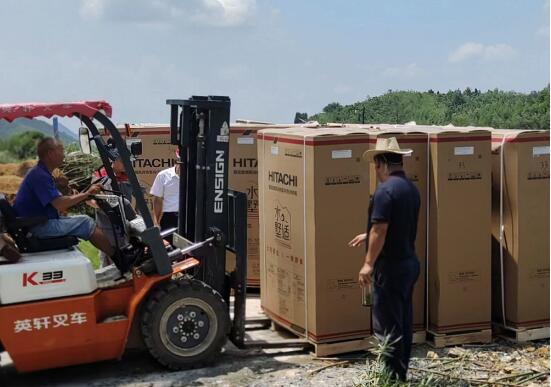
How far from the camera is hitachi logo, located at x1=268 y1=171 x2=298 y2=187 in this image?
6421 mm

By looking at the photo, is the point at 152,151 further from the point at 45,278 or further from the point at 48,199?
the point at 45,278

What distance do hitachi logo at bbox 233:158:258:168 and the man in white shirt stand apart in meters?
0.77

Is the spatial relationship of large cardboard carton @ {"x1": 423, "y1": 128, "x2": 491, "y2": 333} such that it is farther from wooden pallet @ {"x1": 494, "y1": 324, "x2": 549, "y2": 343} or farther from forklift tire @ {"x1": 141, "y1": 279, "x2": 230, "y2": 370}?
forklift tire @ {"x1": 141, "y1": 279, "x2": 230, "y2": 370}

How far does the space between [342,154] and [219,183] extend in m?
1.06

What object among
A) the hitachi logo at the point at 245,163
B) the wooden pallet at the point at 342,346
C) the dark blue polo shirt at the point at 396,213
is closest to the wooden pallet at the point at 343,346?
the wooden pallet at the point at 342,346

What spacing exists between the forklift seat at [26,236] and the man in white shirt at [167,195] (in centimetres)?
218

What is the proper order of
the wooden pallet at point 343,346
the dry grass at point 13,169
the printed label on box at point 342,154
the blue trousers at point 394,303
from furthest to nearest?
1. the dry grass at point 13,169
2. the wooden pallet at point 343,346
3. the printed label on box at point 342,154
4. the blue trousers at point 394,303

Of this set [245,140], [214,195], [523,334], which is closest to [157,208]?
[245,140]

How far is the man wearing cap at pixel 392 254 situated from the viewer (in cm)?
498

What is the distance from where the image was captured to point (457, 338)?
21.5ft

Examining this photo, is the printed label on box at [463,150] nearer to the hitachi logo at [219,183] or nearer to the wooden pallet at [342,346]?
the wooden pallet at [342,346]

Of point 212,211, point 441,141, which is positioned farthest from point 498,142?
point 212,211

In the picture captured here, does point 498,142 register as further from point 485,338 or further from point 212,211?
point 212,211

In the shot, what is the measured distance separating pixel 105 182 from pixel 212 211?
3.16ft
